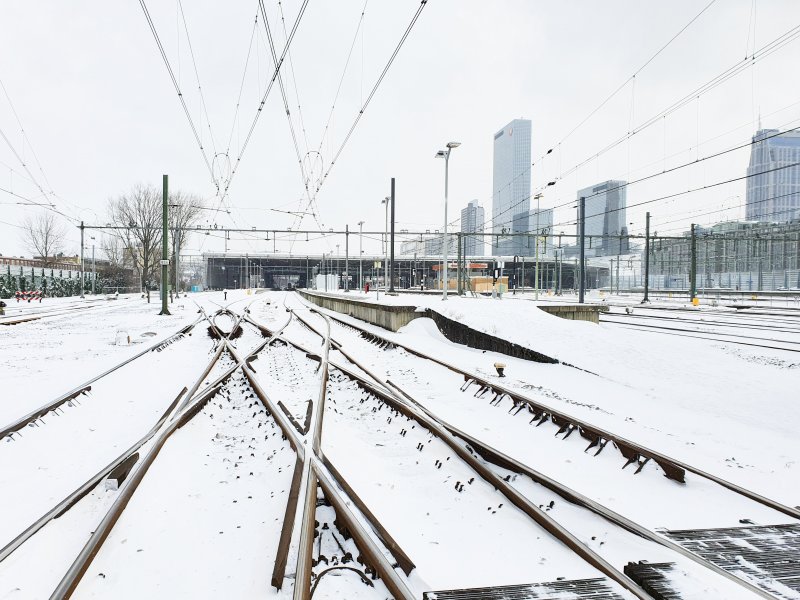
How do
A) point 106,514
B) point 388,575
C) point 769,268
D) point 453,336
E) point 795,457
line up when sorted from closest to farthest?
1. point 388,575
2. point 106,514
3. point 795,457
4. point 453,336
5. point 769,268

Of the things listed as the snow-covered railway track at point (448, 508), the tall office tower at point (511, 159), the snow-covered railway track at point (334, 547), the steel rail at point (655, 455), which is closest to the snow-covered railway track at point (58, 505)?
the snow-covered railway track at point (334, 547)

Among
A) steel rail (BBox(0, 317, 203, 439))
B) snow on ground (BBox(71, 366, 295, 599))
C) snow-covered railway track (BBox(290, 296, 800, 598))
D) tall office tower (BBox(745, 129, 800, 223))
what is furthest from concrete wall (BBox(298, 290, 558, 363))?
tall office tower (BBox(745, 129, 800, 223))

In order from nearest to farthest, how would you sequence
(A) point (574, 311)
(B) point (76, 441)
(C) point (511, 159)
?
(B) point (76, 441) < (A) point (574, 311) < (C) point (511, 159)

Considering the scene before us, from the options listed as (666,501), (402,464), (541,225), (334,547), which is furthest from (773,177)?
(334,547)

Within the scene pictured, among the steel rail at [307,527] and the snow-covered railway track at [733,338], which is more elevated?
the steel rail at [307,527]

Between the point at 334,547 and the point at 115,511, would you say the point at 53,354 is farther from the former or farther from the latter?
the point at 334,547

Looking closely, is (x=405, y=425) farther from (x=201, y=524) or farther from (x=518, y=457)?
(x=201, y=524)

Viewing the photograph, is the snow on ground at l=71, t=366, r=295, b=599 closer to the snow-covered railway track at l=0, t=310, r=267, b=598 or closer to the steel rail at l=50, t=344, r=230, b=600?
the steel rail at l=50, t=344, r=230, b=600

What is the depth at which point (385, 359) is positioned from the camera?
11.4 metres

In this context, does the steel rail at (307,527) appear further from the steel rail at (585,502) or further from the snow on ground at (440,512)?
the steel rail at (585,502)

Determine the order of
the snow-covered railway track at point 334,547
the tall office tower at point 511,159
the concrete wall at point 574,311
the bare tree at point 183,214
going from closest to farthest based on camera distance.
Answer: the snow-covered railway track at point 334,547
the concrete wall at point 574,311
the tall office tower at point 511,159
the bare tree at point 183,214

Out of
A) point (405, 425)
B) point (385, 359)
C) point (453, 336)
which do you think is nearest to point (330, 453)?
point (405, 425)

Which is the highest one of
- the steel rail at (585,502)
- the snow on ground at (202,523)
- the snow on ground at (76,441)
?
the steel rail at (585,502)

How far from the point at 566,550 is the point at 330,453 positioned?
253 cm
